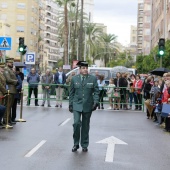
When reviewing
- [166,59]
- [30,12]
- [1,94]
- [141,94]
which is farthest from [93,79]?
[30,12]

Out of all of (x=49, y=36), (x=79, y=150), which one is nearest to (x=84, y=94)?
(x=79, y=150)

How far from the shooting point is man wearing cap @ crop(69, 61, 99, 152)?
479 inches

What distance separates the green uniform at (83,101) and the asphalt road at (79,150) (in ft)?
1.47

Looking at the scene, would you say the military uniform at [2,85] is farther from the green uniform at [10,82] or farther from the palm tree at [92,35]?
the palm tree at [92,35]

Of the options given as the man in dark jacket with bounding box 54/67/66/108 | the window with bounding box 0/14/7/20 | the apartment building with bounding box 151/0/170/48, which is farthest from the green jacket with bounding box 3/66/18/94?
the window with bounding box 0/14/7/20

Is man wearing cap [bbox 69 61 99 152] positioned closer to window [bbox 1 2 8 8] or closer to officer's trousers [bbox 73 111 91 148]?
officer's trousers [bbox 73 111 91 148]

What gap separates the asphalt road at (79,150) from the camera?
34.3 ft

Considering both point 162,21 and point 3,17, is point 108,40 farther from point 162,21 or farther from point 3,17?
point 162,21

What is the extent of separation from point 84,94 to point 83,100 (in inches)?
5.5

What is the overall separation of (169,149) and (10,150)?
3.82 meters

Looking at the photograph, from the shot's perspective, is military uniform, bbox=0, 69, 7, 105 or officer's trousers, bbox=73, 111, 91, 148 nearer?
officer's trousers, bbox=73, 111, 91, 148

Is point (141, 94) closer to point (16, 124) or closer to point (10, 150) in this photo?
point (16, 124)

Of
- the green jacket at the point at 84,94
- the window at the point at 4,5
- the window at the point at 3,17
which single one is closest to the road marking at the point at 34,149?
the green jacket at the point at 84,94

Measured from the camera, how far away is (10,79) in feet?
54.7
